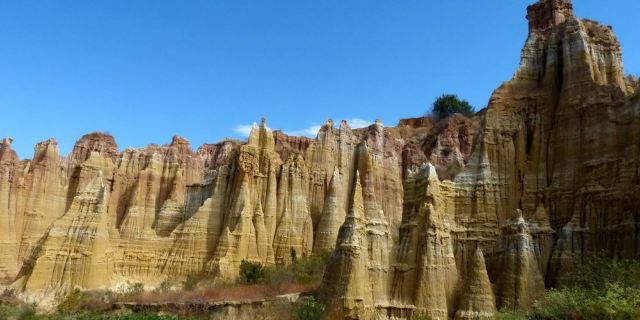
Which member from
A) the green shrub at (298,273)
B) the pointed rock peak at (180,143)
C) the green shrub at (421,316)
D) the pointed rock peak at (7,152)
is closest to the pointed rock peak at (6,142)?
the pointed rock peak at (7,152)

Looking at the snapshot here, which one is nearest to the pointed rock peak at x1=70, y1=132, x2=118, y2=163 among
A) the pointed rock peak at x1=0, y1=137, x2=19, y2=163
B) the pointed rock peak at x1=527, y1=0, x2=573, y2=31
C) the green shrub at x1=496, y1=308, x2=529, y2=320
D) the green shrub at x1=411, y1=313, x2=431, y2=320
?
A: the pointed rock peak at x1=0, y1=137, x2=19, y2=163

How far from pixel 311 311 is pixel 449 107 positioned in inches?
2114

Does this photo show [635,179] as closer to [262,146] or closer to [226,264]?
[226,264]

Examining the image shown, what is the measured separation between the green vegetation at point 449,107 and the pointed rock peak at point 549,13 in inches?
1309

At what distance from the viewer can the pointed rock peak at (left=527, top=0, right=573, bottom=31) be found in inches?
1599

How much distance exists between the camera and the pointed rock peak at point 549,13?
40625mm

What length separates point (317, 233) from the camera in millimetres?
48594

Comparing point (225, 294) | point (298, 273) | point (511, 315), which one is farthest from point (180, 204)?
point (511, 315)

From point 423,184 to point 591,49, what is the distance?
12.1m

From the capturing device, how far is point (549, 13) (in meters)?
41.0

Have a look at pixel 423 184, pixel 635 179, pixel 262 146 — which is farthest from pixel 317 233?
pixel 635 179

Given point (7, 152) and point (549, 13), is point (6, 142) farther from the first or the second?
point (549, 13)

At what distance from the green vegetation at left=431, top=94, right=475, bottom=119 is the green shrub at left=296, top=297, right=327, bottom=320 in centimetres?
5140

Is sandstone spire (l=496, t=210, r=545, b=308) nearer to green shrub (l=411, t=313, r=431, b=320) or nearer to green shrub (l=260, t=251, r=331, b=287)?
green shrub (l=411, t=313, r=431, b=320)
